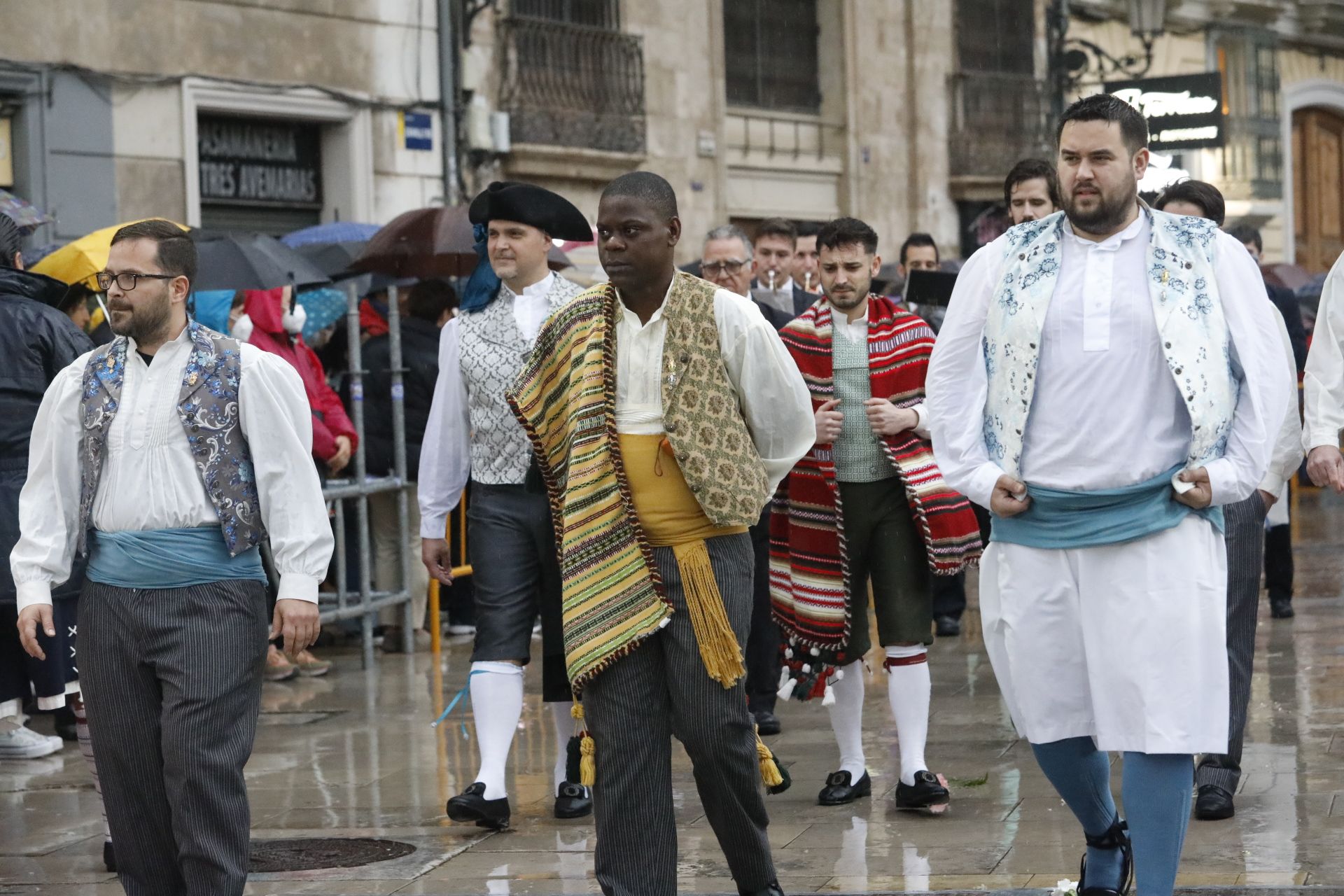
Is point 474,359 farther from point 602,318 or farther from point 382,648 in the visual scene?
point 382,648

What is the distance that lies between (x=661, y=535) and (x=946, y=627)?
22.0 ft

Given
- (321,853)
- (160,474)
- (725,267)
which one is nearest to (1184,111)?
(725,267)

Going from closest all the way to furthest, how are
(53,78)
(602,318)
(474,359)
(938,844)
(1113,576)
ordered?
(1113,576) → (602,318) → (938,844) → (474,359) → (53,78)

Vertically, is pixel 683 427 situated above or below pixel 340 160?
below

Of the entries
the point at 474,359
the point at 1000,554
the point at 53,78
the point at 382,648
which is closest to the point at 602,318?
the point at 1000,554

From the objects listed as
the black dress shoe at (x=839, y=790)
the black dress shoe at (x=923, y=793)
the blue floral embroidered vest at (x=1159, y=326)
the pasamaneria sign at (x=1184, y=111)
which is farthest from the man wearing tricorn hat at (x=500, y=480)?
the pasamaneria sign at (x=1184, y=111)

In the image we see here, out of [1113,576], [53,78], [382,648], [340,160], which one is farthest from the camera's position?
[340,160]

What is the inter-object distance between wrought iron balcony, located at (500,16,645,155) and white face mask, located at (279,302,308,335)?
23.6ft

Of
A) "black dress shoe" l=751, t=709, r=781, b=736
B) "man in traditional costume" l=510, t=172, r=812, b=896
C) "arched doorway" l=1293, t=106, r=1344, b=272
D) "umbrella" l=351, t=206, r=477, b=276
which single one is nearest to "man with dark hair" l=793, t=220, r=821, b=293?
"umbrella" l=351, t=206, r=477, b=276

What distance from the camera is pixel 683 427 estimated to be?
5355 millimetres

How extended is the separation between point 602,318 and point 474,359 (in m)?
1.72

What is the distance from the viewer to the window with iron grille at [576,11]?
1844cm

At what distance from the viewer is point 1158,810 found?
509cm

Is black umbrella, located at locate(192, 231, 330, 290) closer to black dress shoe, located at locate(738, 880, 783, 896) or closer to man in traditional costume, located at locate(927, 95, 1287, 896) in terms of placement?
black dress shoe, located at locate(738, 880, 783, 896)
